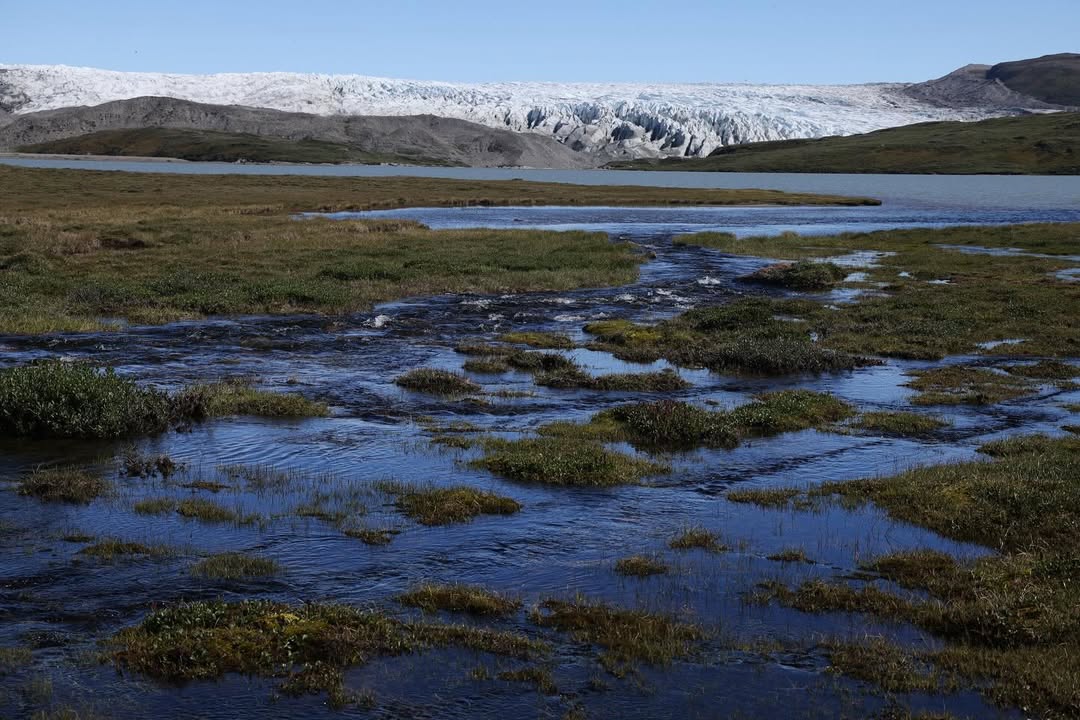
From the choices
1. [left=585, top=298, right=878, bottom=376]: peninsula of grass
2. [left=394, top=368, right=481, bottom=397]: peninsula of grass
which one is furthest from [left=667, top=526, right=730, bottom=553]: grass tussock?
[left=585, top=298, right=878, bottom=376]: peninsula of grass

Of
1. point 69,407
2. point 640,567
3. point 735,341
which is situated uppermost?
point 69,407

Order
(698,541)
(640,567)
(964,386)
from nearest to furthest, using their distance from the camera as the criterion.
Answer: (640,567), (698,541), (964,386)

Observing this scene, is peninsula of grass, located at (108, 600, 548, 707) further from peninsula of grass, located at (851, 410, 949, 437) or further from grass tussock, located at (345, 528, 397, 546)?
peninsula of grass, located at (851, 410, 949, 437)

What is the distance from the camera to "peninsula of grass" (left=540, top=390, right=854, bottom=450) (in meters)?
23.9

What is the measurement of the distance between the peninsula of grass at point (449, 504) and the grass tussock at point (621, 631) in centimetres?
418

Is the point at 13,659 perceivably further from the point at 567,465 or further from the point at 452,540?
the point at 567,465

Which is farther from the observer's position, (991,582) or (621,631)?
(991,582)

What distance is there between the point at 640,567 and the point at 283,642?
5587mm

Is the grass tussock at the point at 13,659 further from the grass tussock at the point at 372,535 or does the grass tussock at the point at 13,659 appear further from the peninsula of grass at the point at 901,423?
the peninsula of grass at the point at 901,423

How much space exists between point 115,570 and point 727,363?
2227 centimetres

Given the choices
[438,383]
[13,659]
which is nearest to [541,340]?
[438,383]

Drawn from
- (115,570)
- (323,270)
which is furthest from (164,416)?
(323,270)

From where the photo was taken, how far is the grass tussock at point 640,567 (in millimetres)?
15461

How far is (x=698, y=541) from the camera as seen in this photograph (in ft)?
55.5
